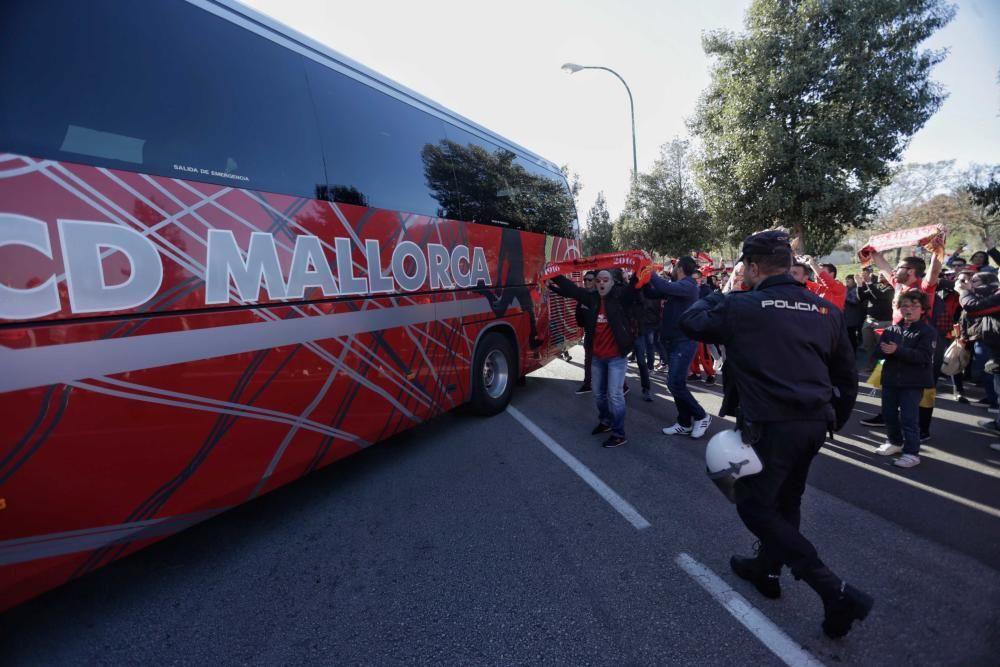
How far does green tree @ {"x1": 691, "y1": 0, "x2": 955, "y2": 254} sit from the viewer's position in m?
12.5

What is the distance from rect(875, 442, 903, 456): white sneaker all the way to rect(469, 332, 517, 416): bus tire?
388 cm

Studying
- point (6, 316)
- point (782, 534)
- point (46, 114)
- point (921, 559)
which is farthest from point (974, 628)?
point (46, 114)

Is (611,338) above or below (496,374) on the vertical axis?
above

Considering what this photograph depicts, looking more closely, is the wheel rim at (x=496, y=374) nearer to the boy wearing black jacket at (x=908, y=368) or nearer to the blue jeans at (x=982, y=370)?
the boy wearing black jacket at (x=908, y=368)

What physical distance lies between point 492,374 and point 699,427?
2.50 metres

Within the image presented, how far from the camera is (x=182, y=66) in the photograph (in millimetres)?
2605

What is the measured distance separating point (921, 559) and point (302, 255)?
4.44m

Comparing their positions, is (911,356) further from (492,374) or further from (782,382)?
(492,374)

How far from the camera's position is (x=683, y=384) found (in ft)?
15.4

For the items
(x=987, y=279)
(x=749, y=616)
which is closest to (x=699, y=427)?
(x=749, y=616)

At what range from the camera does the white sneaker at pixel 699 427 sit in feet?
15.4

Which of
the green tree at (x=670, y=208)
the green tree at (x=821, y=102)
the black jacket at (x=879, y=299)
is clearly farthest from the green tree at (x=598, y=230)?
the black jacket at (x=879, y=299)

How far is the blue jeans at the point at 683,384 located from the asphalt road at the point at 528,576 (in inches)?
31.0

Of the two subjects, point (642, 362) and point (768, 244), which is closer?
point (768, 244)
